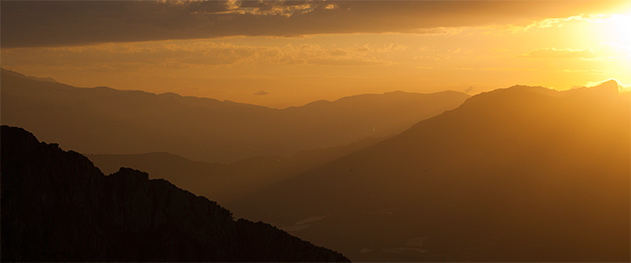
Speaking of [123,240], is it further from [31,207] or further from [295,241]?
[295,241]

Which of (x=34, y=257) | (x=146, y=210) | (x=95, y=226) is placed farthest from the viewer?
(x=146, y=210)

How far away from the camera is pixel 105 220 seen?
103250 millimetres

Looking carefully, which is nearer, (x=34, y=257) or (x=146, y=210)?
(x=34, y=257)

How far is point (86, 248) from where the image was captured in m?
97.2

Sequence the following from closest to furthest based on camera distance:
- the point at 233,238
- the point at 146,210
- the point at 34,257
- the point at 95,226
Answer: the point at 34,257
the point at 95,226
the point at 146,210
the point at 233,238

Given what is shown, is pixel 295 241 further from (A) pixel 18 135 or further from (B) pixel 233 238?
(A) pixel 18 135

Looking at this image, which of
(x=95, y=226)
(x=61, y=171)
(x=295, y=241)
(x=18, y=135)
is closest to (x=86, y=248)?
(x=95, y=226)

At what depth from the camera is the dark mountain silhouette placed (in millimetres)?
93250

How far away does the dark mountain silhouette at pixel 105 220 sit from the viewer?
306 feet

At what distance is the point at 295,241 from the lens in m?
121

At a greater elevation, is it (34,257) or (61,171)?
(61,171)

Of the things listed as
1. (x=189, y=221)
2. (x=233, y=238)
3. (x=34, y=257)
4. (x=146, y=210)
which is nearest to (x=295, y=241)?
(x=233, y=238)

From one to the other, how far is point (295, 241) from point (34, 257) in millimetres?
46003

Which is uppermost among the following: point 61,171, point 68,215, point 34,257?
point 61,171
